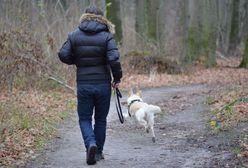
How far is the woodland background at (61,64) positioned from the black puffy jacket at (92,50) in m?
1.75

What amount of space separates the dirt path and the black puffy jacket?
1317 mm

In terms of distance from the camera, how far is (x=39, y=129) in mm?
10602

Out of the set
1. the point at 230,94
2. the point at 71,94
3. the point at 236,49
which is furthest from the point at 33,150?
the point at 236,49

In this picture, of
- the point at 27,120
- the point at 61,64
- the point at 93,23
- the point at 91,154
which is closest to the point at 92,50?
the point at 93,23

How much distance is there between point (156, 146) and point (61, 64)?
886cm

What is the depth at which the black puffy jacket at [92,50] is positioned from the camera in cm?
789

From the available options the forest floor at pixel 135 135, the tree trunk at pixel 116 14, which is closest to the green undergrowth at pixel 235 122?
the forest floor at pixel 135 135

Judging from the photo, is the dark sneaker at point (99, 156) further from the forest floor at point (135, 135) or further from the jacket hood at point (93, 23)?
the jacket hood at point (93, 23)

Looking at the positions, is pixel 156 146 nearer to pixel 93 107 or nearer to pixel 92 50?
pixel 93 107

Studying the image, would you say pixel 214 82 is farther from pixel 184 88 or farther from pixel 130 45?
pixel 130 45

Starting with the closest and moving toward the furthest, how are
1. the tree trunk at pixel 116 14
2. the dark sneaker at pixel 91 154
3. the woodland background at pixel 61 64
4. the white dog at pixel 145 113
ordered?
the dark sneaker at pixel 91 154 < the white dog at pixel 145 113 < the woodland background at pixel 61 64 < the tree trunk at pixel 116 14

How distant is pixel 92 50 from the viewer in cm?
790

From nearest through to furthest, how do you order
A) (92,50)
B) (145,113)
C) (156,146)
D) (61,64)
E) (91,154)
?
(91,154) → (92,50) → (156,146) → (145,113) → (61,64)

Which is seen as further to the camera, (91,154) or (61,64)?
(61,64)
